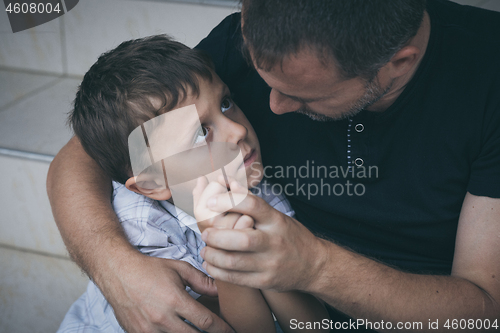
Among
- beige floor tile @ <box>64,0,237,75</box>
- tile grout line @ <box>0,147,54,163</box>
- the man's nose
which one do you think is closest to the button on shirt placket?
the man's nose

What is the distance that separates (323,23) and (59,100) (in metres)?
1.45

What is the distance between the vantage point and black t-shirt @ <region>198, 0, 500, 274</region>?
795 millimetres

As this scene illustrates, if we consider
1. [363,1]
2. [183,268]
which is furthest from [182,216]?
[363,1]

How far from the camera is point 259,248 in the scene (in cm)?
59

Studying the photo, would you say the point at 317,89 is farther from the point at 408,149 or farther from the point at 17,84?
the point at 17,84

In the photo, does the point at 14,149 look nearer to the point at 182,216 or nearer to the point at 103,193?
the point at 103,193

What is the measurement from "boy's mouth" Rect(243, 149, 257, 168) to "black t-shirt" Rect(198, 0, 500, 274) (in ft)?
0.38

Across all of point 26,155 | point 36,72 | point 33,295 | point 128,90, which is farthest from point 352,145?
point 36,72

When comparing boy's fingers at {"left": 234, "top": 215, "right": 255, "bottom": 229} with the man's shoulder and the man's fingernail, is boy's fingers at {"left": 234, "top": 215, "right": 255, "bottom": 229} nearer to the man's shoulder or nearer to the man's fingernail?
the man's fingernail

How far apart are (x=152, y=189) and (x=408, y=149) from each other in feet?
2.01

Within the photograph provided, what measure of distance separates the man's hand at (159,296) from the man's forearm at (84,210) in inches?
2.6

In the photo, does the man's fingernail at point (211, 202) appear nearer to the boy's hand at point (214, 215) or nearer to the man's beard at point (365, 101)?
the boy's hand at point (214, 215)

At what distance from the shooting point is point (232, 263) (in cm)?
60
